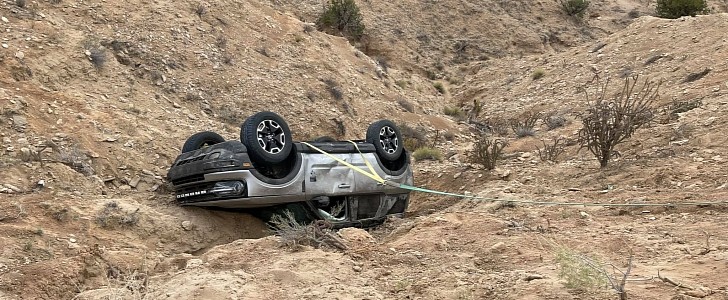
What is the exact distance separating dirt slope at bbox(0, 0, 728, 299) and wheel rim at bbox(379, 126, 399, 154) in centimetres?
93

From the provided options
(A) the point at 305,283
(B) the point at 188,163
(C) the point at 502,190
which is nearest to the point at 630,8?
(C) the point at 502,190

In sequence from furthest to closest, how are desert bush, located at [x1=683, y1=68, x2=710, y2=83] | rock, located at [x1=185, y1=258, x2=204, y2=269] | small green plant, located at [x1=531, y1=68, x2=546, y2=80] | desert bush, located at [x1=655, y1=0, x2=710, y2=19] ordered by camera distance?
desert bush, located at [x1=655, y1=0, x2=710, y2=19] → small green plant, located at [x1=531, y1=68, x2=546, y2=80] → desert bush, located at [x1=683, y1=68, x2=710, y2=83] → rock, located at [x1=185, y1=258, x2=204, y2=269]

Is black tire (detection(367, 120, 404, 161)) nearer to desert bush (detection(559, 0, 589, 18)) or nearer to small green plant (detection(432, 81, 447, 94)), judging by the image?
small green plant (detection(432, 81, 447, 94))

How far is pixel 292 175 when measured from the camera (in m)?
7.51

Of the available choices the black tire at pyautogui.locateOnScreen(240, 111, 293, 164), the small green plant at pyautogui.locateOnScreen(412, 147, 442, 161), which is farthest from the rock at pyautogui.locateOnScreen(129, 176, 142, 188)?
the small green plant at pyautogui.locateOnScreen(412, 147, 442, 161)

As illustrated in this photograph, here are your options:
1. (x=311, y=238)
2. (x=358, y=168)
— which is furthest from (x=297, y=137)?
(x=311, y=238)

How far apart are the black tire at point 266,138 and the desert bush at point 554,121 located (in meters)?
7.87

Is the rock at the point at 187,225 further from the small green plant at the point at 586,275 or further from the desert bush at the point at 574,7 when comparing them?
the desert bush at the point at 574,7

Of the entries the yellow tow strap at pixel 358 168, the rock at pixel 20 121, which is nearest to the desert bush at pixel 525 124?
the yellow tow strap at pixel 358 168

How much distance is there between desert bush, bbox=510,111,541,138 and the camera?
43.8ft

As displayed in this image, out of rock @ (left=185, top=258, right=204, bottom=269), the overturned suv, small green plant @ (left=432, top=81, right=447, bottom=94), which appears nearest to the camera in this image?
rock @ (left=185, top=258, right=204, bottom=269)

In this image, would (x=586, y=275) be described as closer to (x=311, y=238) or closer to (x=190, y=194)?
(x=311, y=238)

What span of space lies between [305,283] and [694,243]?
2895mm

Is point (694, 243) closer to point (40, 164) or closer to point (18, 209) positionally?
point (18, 209)
